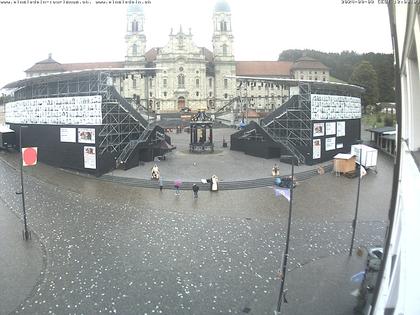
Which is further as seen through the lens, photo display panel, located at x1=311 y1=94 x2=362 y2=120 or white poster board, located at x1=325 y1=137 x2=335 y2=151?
white poster board, located at x1=325 y1=137 x2=335 y2=151

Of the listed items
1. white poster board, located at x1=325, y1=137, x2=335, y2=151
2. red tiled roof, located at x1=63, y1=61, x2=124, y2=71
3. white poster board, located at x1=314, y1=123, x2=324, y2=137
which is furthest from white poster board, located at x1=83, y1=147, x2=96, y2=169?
red tiled roof, located at x1=63, y1=61, x2=124, y2=71

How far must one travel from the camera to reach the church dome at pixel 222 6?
87.1 metres

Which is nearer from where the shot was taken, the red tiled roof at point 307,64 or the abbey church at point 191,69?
the abbey church at point 191,69

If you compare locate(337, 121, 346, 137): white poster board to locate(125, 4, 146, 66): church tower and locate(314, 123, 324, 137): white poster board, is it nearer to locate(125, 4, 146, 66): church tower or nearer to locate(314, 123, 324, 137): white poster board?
locate(314, 123, 324, 137): white poster board

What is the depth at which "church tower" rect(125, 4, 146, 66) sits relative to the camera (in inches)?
3428

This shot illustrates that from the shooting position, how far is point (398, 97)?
7371mm

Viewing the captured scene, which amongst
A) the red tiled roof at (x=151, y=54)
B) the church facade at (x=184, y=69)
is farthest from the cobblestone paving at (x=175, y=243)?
the red tiled roof at (x=151, y=54)

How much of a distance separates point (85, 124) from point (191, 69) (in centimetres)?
5629

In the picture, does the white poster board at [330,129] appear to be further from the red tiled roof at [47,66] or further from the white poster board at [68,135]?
the red tiled roof at [47,66]

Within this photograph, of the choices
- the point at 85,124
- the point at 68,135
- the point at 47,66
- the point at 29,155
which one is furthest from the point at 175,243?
the point at 47,66

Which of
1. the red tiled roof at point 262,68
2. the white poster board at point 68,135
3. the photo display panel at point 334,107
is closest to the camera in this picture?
the white poster board at point 68,135

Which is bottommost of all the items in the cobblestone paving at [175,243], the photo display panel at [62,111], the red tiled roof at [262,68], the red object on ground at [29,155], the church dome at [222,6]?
the cobblestone paving at [175,243]

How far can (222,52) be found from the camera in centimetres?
8744

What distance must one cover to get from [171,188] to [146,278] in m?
13.9
